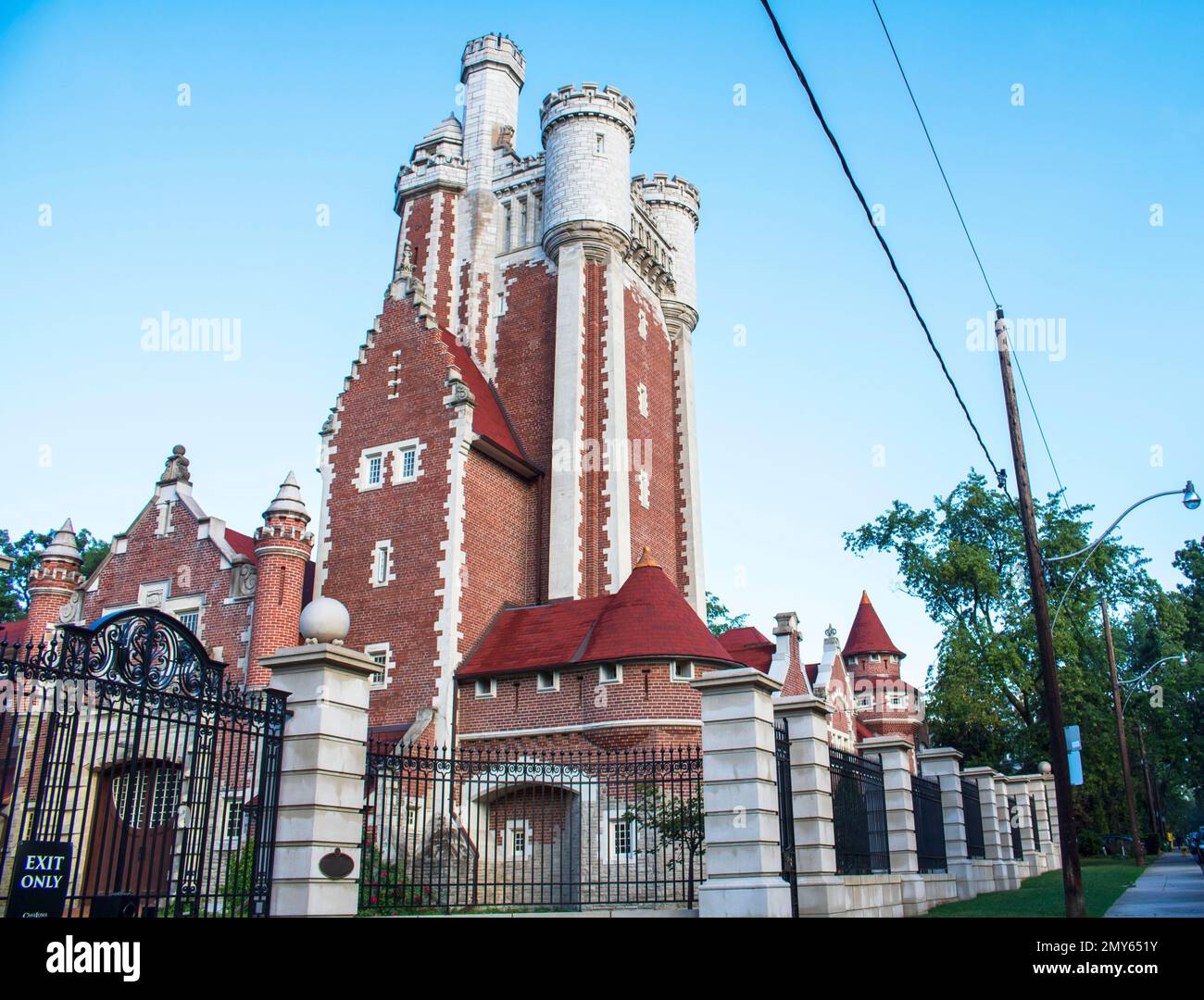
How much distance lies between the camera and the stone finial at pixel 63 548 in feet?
108

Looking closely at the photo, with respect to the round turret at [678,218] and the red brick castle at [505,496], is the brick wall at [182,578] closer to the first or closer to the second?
the red brick castle at [505,496]

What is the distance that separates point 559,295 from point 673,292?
8034mm

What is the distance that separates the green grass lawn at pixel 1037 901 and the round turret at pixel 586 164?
23664 mm

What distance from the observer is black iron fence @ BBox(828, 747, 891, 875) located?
596 inches

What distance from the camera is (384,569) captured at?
30078 mm

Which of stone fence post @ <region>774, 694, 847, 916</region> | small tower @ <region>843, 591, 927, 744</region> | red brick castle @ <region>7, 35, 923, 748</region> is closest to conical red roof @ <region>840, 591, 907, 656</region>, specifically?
small tower @ <region>843, 591, 927, 744</region>

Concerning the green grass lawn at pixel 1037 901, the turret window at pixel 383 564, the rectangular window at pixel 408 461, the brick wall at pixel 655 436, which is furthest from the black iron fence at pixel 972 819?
the rectangular window at pixel 408 461

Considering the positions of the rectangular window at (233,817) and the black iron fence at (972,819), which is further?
the black iron fence at (972,819)

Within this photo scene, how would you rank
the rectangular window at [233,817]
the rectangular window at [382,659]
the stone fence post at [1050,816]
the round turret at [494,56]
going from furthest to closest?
the round turret at [494,56], the stone fence post at [1050,816], the rectangular window at [382,659], the rectangular window at [233,817]

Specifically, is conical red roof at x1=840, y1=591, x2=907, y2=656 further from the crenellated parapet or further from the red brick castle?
the crenellated parapet

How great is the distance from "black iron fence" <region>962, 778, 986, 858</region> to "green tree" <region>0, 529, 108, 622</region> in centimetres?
4535

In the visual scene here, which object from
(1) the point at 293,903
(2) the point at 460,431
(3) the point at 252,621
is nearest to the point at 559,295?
(2) the point at 460,431
